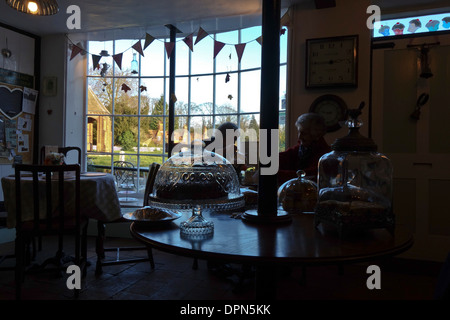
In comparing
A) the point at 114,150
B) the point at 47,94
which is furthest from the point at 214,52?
the point at 47,94

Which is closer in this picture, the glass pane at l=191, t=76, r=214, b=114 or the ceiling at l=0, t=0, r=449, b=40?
the ceiling at l=0, t=0, r=449, b=40

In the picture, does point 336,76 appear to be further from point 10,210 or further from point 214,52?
point 10,210

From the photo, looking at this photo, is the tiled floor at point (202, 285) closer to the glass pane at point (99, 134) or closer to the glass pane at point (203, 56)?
the glass pane at point (99, 134)

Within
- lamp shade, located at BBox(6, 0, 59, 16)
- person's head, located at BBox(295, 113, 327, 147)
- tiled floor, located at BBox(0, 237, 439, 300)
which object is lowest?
tiled floor, located at BBox(0, 237, 439, 300)

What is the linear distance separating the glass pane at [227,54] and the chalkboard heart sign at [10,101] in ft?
9.12

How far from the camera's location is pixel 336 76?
11.5 feet

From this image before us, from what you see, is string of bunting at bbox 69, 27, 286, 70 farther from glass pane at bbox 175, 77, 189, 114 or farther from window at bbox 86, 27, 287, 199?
glass pane at bbox 175, 77, 189, 114

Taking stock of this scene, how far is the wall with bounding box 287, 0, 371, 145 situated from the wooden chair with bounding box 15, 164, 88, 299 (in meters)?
2.28

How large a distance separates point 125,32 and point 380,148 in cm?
362

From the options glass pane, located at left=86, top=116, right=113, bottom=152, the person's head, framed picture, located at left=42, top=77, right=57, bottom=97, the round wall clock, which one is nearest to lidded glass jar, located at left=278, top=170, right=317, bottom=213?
the person's head

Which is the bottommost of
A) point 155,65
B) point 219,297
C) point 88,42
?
point 219,297

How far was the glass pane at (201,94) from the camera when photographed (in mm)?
4371

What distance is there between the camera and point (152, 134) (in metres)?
4.66

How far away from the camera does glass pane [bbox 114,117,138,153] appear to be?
475 cm
